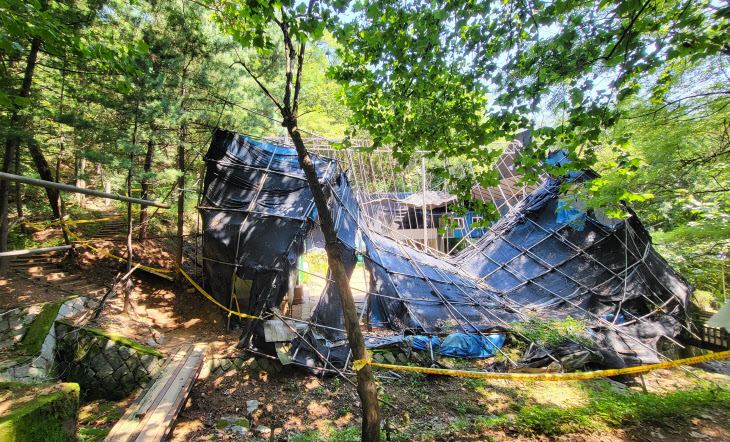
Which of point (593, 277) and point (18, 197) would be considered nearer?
point (593, 277)

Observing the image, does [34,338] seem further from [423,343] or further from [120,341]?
[423,343]

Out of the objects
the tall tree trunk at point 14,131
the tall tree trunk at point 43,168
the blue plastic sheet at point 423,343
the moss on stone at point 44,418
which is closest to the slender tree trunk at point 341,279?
the moss on stone at point 44,418

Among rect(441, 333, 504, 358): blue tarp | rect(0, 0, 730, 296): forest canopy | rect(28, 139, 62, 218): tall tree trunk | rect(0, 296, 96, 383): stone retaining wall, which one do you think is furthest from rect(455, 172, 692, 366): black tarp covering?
rect(28, 139, 62, 218): tall tree trunk

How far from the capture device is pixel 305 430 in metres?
4.41

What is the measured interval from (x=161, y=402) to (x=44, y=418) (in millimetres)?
2576

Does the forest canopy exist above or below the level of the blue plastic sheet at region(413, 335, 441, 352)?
above

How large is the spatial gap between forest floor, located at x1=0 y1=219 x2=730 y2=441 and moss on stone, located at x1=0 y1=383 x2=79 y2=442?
1.61 meters

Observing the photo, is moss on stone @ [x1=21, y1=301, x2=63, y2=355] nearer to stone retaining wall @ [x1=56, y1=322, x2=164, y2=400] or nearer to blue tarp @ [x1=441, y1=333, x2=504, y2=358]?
stone retaining wall @ [x1=56, y1=322, x2=164, y2=400]

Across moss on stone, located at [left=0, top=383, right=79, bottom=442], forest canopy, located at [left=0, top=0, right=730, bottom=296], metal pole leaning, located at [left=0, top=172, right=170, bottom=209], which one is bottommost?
moss on stone, located at [left=0, top=383, right=79, bottom=442]

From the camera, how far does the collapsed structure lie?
6.44m

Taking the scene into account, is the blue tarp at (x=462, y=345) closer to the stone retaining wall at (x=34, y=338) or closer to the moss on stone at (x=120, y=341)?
the moss on stone at (x=120, y=341)

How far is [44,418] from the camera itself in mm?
2229

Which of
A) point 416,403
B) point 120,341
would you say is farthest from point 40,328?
point 416,403

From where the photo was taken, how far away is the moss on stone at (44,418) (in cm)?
199
